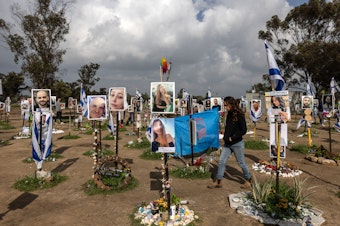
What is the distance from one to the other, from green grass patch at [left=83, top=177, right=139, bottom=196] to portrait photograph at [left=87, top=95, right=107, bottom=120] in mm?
2401

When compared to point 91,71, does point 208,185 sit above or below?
below

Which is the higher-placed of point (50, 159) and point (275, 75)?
point (275, 75)

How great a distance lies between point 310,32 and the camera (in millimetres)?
38531

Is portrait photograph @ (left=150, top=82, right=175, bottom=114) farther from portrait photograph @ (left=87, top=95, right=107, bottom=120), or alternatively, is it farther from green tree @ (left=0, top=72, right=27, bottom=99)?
green tree @ (left=0, top=72, right=27, bottom=99)

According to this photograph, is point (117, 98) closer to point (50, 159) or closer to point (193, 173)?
point (193, 173)

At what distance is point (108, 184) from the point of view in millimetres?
7625

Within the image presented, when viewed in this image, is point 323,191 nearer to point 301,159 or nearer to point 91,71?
point 301,159

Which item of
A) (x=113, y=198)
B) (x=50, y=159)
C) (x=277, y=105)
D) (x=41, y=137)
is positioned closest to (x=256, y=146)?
(x=277, y=105)

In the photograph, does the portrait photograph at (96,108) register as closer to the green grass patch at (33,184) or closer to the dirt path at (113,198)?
the dirt path at (113,198)

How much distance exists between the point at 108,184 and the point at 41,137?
284cm

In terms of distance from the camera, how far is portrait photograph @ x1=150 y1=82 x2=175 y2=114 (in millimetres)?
6379

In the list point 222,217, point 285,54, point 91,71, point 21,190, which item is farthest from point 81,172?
point 91,71

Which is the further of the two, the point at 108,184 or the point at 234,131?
the point at 108,184

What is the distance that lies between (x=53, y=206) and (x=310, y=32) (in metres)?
42.7
